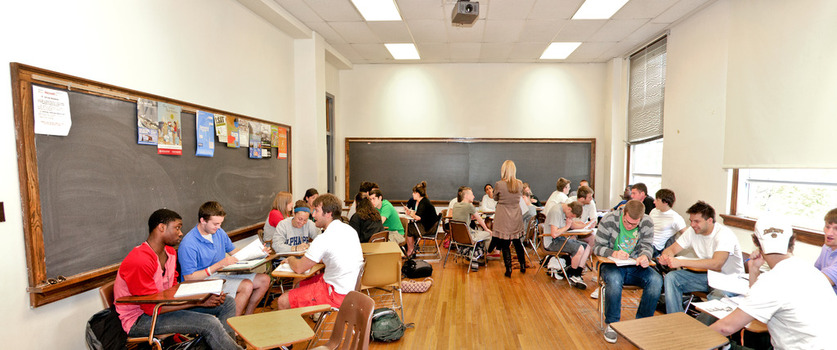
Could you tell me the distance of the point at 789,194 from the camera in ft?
13.2

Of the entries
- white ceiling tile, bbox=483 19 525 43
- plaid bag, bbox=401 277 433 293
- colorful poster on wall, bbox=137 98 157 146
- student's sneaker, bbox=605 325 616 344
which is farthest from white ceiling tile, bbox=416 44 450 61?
student's sneaker, bbox=605 325 616 344

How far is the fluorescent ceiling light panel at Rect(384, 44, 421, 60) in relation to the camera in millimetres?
6931

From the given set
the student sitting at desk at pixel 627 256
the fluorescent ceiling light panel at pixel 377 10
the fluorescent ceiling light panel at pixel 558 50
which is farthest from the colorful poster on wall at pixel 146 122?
the fluorescent ceiling light panel at pixel 558 50

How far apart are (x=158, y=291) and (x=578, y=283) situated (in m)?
4.45

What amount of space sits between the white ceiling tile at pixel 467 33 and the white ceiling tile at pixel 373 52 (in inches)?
54.1

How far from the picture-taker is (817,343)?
1825 millimetres

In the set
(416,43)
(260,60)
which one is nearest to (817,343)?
(260,60)

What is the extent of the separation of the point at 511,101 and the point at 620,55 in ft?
7.25

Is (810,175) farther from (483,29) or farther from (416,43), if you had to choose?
(416,43)

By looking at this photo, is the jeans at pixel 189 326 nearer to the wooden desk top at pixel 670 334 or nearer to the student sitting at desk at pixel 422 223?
the wooden desk top at pixel 670 334

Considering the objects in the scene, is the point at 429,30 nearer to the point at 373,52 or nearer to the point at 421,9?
the point at 421,9

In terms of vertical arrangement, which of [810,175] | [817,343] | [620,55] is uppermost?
[620,55]

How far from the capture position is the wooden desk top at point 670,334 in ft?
6.24

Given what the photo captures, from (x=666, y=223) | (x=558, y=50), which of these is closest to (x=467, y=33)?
(x=558, y=50)
